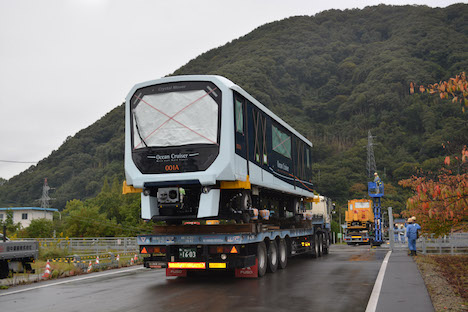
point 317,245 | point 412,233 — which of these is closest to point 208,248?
point 317,245

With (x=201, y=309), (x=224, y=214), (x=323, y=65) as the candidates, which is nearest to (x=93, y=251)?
(x=224, y=214)

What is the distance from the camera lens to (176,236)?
12.3 m

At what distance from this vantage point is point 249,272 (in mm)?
12945

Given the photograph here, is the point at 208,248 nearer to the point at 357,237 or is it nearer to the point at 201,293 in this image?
the point at 201,293

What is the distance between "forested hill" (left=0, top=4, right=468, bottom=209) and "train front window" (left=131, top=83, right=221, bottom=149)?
243 ft

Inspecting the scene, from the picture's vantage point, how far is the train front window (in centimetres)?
1216

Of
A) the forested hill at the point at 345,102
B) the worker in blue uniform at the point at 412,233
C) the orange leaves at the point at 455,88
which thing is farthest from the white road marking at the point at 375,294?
the forested hill at the point at 345,102

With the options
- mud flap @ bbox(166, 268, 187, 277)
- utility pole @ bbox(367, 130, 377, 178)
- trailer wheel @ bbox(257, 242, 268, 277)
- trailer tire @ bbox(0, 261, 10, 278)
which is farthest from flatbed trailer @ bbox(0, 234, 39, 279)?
utility pole @ bbox(367, 130, 377, 178)

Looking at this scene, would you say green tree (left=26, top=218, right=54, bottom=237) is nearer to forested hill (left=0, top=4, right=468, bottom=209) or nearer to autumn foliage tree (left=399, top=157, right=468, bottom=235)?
forested hill (left=0, top=4, right=468, bottom=209)

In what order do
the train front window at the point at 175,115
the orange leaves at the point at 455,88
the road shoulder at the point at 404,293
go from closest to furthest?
1. the orange leaves at the point at 455,88
2. the road shoulder at the point at 404,293
3. the train front window at the point at 175,115

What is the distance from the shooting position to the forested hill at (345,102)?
104250 millimetres

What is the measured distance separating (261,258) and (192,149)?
357cm

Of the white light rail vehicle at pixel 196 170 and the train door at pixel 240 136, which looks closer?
the white light rail vehicle at pixel 196 170

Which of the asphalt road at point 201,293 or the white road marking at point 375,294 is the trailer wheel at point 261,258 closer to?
the asphalt road at point 201,293
